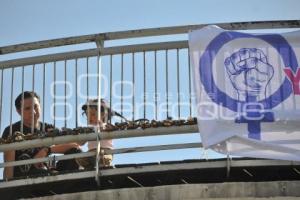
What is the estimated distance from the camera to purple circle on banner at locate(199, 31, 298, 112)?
25.9ft

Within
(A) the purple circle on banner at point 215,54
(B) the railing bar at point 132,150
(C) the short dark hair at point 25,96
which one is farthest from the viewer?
(C) the short dark hair at point 25,96

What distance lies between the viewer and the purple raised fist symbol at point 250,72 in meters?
7.91

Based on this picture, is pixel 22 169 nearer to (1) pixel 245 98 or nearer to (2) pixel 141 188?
(2) pixel 141 188

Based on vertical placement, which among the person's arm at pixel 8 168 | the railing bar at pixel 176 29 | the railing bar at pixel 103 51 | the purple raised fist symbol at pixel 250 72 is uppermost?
the railing bar at pixel 176 29

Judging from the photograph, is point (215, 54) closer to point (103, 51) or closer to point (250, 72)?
point (250, 72)

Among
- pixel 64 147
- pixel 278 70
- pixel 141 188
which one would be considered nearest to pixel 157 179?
pixel 141 188

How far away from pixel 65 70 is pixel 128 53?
0.75 metres

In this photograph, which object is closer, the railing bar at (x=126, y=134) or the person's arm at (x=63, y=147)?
the railing bar at (x=126, y=134)

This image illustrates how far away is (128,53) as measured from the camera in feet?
26.9

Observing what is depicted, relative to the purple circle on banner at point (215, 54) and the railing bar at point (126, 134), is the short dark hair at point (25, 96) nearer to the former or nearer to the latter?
the railing bar at point (126, 134)

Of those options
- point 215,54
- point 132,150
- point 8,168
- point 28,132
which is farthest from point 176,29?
point 8,168

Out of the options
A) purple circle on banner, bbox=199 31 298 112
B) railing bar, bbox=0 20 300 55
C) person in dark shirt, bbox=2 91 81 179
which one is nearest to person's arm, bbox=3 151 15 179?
person in dark shirt, bbox=2 91 81 179

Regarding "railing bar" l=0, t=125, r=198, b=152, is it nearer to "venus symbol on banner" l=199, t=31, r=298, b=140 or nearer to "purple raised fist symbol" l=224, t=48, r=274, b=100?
"venus symbol on banner" l=199, t=31, r=298, b=140

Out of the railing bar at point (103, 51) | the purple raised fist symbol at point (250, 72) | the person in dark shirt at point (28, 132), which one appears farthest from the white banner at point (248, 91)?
the person in dark shirt at point (28, 132)
